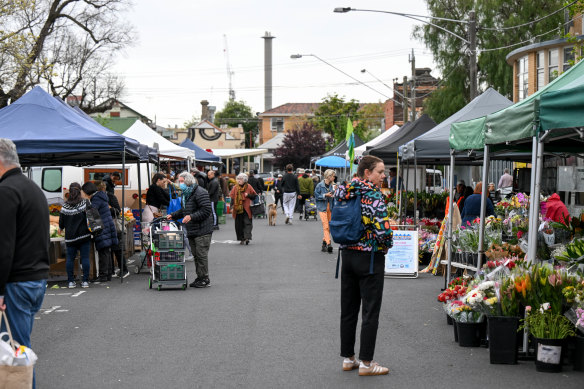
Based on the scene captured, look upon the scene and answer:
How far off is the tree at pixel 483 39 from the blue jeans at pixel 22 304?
1430 inches

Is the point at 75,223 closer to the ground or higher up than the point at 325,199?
closer to the ground

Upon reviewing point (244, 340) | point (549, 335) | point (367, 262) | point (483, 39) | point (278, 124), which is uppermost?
point (483, 39)

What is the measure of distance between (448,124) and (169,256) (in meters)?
6.27

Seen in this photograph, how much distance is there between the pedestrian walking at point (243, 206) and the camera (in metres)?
20.1

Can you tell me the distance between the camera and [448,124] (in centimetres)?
1519

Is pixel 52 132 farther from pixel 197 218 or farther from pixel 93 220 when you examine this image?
pixel 197 218

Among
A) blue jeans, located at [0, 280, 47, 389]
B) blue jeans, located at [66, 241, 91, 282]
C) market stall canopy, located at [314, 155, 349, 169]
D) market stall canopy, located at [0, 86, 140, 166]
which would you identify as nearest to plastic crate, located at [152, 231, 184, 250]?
blue jeans, located at [66, 241, 91, 282]


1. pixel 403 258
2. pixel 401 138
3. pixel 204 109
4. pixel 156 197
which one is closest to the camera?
pixel 403 258

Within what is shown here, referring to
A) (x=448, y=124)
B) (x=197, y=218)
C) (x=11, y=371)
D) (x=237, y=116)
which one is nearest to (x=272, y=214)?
(x=448, y=124)

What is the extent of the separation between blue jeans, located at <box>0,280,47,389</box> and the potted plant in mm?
4349

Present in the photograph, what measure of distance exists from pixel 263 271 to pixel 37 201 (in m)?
9.68

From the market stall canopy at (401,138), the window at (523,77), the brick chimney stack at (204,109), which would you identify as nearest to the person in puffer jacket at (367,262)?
the market stall canopy at (401,138)

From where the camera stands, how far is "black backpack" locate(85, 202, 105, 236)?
12805mm

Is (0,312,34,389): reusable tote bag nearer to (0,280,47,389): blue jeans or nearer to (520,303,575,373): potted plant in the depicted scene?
(0,280,47,389): blue jeans
